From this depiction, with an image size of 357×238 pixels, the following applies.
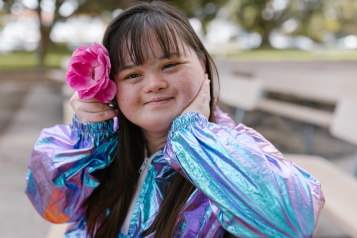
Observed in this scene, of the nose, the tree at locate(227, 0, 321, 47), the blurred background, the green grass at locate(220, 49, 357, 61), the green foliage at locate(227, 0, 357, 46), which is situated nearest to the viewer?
the nose

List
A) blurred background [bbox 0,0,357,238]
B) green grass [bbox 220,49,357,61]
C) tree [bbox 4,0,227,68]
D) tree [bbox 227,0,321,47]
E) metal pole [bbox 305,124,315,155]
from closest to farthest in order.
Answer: blurred background [bbox 0,0,357,238], metal pole [bbox 305,124,315,155], green grass [bbox 220,49,357,61], tree [bbox 4,0,227,68], tree [bbox 227,0,321,47]

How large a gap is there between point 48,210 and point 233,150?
2.55ft

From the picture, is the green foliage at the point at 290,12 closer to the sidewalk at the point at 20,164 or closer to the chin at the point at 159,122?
the sidewalk at the point at 20,164

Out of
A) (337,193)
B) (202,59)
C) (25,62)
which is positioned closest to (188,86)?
(202,59)

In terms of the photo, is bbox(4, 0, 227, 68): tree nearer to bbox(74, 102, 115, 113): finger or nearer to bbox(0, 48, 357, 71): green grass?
bbox(0, 48, 357, 71): green grass

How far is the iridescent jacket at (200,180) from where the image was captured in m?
0.72

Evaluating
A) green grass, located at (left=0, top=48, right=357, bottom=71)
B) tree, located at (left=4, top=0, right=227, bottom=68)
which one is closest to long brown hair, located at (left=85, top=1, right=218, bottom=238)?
green grass, located at (left=0, top=48, right=357, bottom=71)

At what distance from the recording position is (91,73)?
3.18 ft

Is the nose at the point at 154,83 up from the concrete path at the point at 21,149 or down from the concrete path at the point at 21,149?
up

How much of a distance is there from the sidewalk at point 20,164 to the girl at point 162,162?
4.78 feet

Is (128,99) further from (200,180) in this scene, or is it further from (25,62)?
(25,62)

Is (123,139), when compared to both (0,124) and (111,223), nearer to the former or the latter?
(111,223)

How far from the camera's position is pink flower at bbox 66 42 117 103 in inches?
36.2

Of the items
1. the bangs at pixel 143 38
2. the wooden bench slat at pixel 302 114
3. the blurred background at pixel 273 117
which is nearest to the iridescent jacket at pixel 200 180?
the bangs at pixel 143 38
